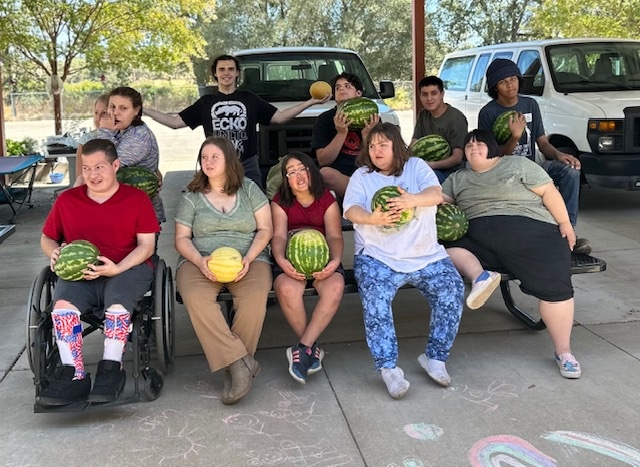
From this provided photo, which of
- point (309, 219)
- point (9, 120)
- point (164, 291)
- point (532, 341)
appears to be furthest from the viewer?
point (9, 120)

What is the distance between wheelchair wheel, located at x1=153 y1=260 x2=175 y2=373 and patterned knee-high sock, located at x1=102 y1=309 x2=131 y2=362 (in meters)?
0.20

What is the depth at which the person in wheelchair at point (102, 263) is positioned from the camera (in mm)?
3697

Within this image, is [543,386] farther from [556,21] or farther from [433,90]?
[556,21]

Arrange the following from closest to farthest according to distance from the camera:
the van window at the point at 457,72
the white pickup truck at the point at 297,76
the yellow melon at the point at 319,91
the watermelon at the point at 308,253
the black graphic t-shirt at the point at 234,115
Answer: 1. the watermelon at the point at 308,253
2. the black graphic t-shirt at the point at 234,115
3. the yellow melon at the point at 319,91
4. the white pickup truck at the point at 297,76
5. the van window at the point at 457,72

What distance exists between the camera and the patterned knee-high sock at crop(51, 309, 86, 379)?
370 centimetres

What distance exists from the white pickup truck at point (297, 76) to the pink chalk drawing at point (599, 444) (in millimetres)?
4753

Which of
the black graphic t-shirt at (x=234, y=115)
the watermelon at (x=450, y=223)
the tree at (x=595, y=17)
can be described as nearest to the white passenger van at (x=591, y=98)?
the black graphic t-shirt at (x=234, y=115)

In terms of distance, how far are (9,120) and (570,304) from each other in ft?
84.7

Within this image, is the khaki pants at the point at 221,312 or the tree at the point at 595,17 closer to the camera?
the khaki pants at the point at 221,312

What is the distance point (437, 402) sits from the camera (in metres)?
3.83

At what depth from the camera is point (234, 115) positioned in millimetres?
5824

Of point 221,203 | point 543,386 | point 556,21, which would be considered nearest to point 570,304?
point 543,386

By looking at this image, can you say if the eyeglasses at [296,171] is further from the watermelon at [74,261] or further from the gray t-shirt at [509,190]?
the watermelon at [74,261]

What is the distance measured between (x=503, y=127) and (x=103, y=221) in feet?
9.70
